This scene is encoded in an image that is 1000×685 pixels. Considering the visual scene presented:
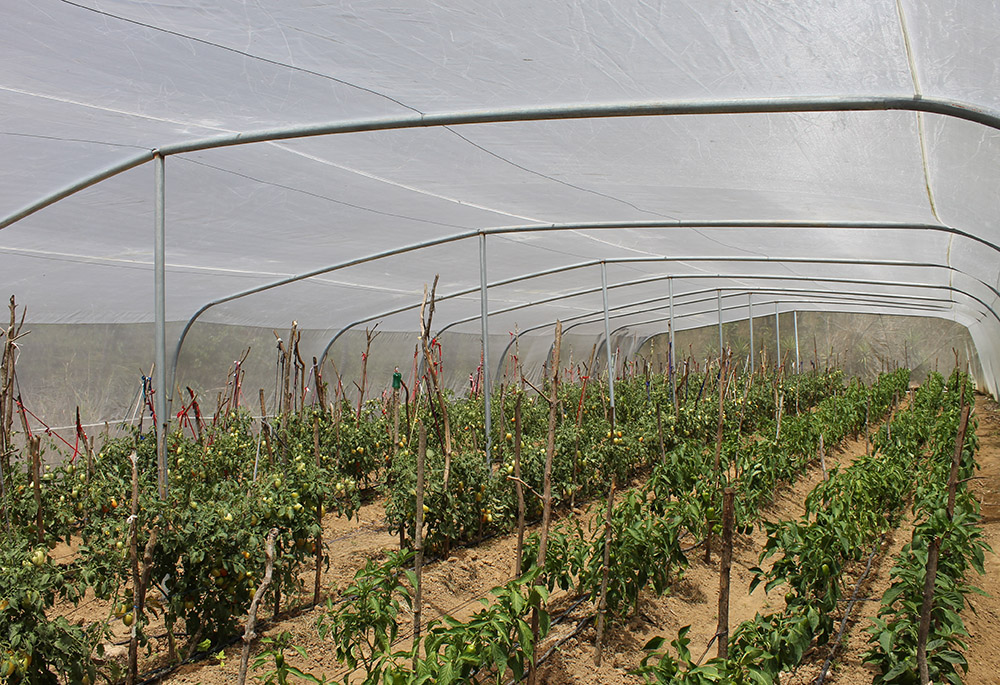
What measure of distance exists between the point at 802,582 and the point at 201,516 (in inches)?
101

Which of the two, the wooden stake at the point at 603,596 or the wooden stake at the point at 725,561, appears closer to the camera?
the wooden stake at the point at 725,561

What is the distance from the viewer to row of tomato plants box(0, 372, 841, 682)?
247cm

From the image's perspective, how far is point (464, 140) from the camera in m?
3.17

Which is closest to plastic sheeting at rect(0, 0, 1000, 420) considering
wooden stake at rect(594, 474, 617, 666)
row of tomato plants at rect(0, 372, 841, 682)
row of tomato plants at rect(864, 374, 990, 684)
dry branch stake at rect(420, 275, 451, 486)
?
dry branch stake at rect(420, 275, 451, 486)

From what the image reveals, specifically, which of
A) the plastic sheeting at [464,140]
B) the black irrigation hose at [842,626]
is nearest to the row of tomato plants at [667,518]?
the black irrigation hose at [842,626]

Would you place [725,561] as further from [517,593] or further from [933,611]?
[933,611]

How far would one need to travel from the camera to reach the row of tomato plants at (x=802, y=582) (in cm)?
206

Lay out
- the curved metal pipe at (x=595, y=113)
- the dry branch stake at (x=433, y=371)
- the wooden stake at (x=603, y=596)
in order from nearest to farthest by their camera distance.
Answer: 1. the curved metal pipe at (x=595, y=113)
2. the wooden stake at (x=603, y=596)
3. the dry branch stake at (x=433, y=371)

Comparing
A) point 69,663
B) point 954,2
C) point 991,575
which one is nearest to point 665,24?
point 954,2

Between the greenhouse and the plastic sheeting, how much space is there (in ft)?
0.06

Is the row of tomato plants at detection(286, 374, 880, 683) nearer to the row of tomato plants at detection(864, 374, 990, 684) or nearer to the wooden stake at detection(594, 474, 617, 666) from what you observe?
the wooden stake at detection(594, 474, 617, 666)

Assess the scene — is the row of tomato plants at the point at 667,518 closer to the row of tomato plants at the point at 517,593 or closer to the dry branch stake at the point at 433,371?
the row of tomato plants at the point at 517,593

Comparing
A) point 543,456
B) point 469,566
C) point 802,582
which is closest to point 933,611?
point 802,582

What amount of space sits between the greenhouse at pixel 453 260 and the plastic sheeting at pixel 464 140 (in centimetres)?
2
